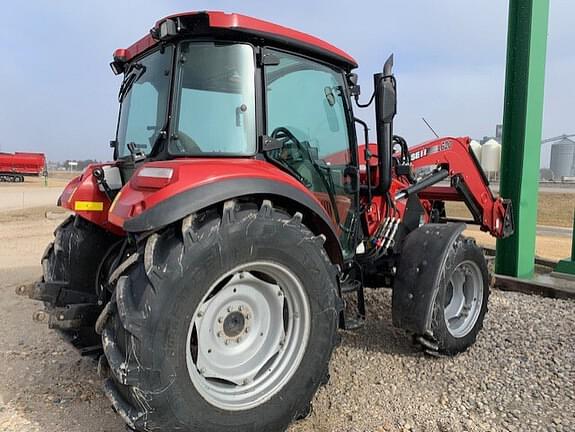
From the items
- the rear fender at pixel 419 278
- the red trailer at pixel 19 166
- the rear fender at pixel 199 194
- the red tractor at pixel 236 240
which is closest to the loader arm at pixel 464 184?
the red tractor at pixel 236 240

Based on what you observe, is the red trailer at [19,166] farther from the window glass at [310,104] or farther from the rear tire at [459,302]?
the rear tire at [459,302]

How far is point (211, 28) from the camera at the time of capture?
105 inches

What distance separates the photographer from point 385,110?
332 cm

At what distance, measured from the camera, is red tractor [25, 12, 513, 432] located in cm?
220

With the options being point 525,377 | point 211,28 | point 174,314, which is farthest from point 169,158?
point 525,377

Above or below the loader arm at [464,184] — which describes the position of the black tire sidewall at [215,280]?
below

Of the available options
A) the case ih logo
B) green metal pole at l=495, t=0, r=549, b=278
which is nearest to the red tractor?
the case ih logo

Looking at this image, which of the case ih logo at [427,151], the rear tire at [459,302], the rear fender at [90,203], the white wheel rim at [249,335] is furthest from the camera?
the case ih logo at [427,151]

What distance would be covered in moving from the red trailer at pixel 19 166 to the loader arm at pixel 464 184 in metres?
36.4

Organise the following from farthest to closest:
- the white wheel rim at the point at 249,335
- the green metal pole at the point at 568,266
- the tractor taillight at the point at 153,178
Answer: the green metal pole at the point at 568,266 → the white wheel rim at the point at 249,335 → the tractor taillight at the point at 153,178

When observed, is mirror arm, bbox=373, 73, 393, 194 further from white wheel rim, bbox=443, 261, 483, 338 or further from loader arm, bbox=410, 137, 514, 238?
loader arm, bbox=410, 137, 514, 238

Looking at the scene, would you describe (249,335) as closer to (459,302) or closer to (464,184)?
(459,302)

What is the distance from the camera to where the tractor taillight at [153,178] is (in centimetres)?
229

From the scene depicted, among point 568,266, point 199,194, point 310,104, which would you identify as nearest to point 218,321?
point 199,194
